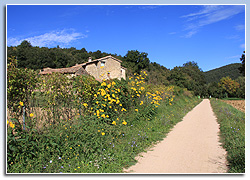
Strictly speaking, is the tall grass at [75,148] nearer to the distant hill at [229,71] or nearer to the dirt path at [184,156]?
the dirt path at [184,156]

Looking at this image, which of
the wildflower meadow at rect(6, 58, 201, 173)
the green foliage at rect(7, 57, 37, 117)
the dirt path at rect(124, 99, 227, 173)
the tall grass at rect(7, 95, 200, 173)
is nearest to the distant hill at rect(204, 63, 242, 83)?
the dirt path at rect(124, 99, 227, 173)

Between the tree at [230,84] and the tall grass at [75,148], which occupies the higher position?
the tree at [230,84]

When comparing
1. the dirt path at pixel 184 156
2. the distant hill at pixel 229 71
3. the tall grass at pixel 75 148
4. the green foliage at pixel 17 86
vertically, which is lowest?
the dirt path at pixel 184 156

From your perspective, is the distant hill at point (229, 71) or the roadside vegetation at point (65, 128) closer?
the roadside vegetation at point (65, 128)

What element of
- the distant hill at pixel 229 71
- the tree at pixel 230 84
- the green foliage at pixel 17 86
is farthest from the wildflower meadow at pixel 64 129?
the tree at pixel 230 84

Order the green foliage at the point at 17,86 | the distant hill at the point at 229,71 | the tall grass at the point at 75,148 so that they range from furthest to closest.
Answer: the distant hill at the point at 229,71
the green foliage at the point at 17,86
the tall grass at the point at 75,148

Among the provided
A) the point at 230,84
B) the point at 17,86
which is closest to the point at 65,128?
the point at 17,86

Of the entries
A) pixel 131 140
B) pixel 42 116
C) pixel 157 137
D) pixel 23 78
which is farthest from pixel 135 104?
pixel 23 78

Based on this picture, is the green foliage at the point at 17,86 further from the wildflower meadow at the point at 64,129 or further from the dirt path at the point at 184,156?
the dirt path at the point at 184,156

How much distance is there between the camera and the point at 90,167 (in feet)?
10.3

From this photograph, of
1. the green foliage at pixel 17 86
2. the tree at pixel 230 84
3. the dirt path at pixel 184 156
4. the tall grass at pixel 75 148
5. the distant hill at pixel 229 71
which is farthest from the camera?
the tree at pixel 230 84

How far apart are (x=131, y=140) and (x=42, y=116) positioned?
1.99 meters

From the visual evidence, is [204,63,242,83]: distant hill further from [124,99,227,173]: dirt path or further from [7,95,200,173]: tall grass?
[7,95,200,173]: tall grass
